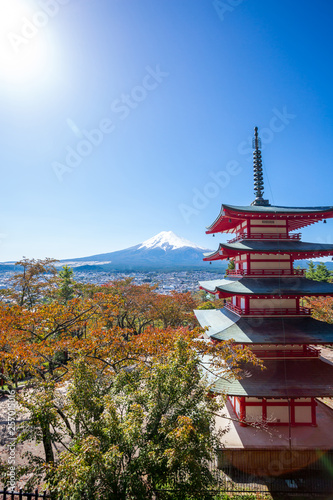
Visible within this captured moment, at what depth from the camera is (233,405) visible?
10906mm

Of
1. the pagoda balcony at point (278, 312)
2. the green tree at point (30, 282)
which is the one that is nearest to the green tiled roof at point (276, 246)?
the pagoda balcony at point (278, 312)

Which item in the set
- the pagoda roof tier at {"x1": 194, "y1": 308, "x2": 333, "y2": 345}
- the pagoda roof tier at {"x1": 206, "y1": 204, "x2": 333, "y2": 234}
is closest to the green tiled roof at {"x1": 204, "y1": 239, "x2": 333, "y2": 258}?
the pagoda roof tier at {"x1": 206, "y1": 204, "x2": 333, "y2": 234}

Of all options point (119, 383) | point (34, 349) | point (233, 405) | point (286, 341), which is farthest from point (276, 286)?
point (34, 349)

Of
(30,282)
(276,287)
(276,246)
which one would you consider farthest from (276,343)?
(30,282)

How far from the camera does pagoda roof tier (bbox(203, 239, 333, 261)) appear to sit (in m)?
9.45

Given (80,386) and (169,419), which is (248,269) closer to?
(169,419)

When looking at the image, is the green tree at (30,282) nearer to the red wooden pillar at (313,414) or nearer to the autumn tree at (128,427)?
the autumn tree at (128,427)

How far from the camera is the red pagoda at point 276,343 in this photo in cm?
821

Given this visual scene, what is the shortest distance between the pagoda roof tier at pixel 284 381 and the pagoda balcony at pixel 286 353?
7.4 inches

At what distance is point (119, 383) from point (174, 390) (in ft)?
5.98

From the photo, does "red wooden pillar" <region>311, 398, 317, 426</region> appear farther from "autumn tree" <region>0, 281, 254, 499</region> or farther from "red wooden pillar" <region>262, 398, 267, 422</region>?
"autumn tree" <region>0, 281, 254, 499</region>

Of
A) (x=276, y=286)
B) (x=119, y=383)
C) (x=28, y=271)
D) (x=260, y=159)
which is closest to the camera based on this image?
(x=119, y=383)

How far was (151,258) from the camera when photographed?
160 m

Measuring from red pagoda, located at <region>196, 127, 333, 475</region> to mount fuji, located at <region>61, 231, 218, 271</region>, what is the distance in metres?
128
